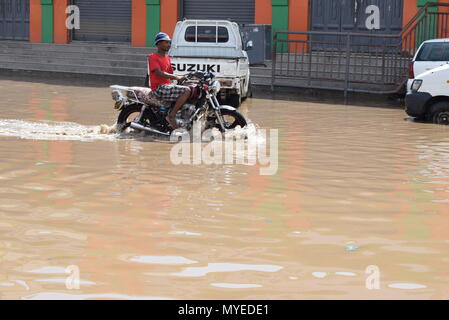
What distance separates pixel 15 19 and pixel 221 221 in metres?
24.6

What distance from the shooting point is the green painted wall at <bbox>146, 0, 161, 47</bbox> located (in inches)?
1041

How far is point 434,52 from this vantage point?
15.9 meters

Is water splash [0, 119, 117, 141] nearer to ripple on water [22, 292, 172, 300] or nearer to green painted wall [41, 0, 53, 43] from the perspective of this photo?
ripple on water [22, 292, 172, 300]

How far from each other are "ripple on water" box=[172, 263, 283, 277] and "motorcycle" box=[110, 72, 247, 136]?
21.2ft

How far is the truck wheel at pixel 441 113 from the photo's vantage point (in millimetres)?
14711

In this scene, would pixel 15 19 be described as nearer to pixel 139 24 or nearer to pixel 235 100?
pixel 139 24

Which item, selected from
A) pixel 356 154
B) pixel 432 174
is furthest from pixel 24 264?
pixel 356 154

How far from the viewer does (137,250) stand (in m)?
5.86

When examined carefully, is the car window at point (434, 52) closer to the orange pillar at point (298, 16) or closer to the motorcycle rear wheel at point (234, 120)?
the motorcycle rear wheel at point (234, 120)

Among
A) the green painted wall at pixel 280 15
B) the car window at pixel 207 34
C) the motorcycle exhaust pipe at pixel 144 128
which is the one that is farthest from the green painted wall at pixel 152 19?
the motorcycle exhaust pipe at pixel 144 128

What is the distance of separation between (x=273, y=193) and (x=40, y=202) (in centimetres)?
216

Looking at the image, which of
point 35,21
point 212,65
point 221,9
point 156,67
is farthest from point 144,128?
point 35,21

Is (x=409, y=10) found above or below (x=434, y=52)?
above
